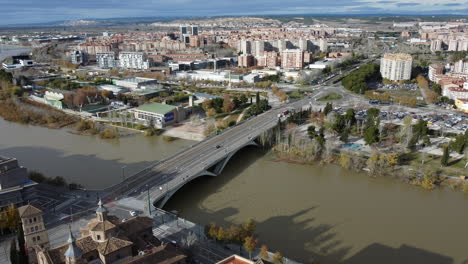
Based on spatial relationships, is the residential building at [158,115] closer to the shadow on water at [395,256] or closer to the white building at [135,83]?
the white building at [135,83]

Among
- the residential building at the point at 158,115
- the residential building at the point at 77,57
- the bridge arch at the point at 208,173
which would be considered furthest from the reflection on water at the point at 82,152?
the residential building at the point at 77,57

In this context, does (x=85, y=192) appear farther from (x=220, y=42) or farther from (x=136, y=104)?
(x=220, y=42)

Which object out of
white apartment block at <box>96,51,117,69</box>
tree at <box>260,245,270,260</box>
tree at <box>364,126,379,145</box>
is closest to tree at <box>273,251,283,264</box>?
tree at <box>260,245,270,260</box>

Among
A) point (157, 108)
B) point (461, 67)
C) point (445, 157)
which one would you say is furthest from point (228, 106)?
point (461, 67)

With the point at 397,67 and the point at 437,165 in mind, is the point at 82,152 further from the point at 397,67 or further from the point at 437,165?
the point at 397,67

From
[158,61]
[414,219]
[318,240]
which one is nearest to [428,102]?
[414,219]

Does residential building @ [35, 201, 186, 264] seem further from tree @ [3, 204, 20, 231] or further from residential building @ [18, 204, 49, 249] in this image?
tree @ [3, 204, 20, 231]
